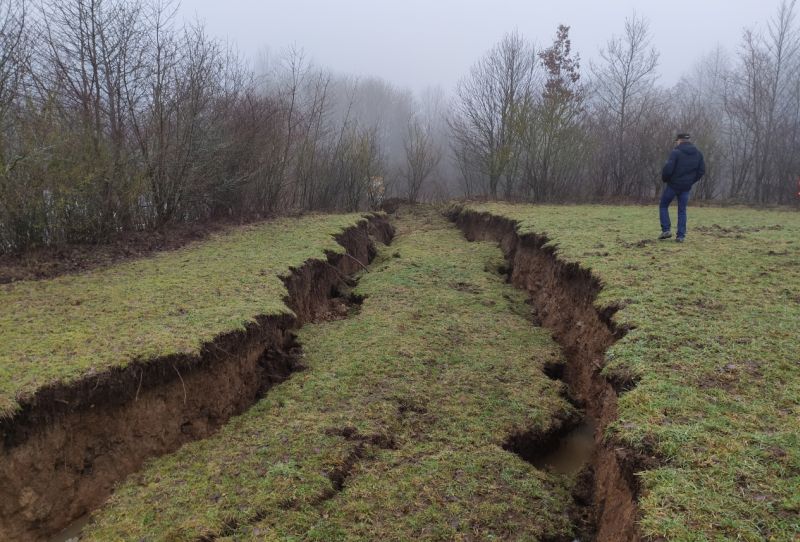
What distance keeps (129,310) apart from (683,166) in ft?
29.8

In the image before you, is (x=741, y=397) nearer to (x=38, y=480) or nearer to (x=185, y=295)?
(x=38, y=480)

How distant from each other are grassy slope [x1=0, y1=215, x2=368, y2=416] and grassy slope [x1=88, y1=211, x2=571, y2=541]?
104cm

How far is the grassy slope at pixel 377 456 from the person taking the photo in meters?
3.51

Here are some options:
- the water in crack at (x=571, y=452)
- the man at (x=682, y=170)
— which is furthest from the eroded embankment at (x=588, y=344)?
the man at (x=682, y=170)

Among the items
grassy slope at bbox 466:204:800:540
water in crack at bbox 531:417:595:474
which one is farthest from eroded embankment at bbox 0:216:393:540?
grassy slope at bbox 466:204:800:540

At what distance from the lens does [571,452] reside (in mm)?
4848

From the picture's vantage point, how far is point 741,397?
359cm

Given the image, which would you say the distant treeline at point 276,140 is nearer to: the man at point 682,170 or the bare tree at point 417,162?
the bare tree at point 417,162

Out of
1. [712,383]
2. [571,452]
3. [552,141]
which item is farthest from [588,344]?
[552,141]

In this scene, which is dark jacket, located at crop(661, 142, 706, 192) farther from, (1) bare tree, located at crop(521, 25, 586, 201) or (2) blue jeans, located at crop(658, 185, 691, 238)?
(1) bare tree, located at crop(521, 25, 586, 201)

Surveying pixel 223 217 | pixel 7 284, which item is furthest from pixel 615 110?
pixel 7 284

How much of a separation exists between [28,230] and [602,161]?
70.7ft

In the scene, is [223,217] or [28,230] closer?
[28,230]

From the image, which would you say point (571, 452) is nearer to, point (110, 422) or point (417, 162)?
point (110, 422)
